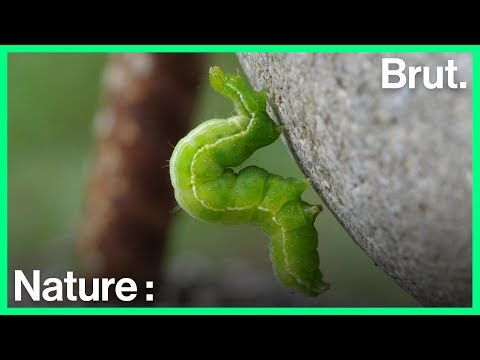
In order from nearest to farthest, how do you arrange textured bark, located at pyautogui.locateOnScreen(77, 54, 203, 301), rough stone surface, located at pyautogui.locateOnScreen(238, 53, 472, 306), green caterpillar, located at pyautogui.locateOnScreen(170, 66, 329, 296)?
rough stone surface, located at pyautogui.locateOnScreen(238, 53, 472, 306) < green caterpillar, located at pyautogui.locateOnScreen(170, 66, 329, 296) < textured bark, located at pyautogui.locateOnScreen(77, 54, 203, 301)

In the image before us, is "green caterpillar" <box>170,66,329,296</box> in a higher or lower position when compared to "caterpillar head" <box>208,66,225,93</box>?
lower

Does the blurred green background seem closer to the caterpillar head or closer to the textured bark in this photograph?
the textured bark

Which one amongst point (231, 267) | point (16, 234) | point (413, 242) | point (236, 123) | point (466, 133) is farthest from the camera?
point (16, 234)

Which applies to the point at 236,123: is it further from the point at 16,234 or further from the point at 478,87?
the point at 16,234

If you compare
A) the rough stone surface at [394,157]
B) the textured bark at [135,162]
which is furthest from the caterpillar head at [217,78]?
the textured bark at [135,162]

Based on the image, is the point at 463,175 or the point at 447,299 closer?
the point at 463,175

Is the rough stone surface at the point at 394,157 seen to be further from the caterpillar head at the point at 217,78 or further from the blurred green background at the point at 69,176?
the blurred green background at the point at 69,176

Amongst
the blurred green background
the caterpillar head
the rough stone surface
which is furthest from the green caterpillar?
the blurred green background

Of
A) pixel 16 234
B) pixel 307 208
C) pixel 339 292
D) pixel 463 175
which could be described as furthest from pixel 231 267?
pixel 463 175
